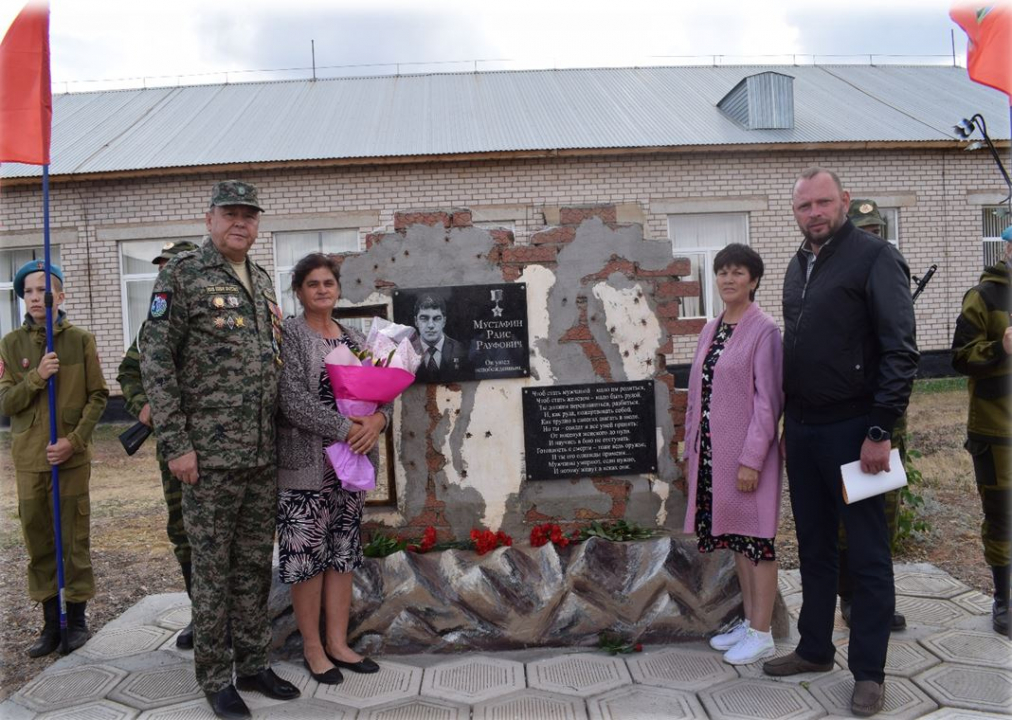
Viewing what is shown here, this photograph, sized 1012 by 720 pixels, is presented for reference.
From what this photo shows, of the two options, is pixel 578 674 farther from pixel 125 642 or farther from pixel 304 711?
pixel 125 642

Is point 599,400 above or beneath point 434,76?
beneath

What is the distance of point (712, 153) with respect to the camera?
37.4 feet

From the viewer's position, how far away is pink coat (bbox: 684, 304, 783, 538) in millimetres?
3148

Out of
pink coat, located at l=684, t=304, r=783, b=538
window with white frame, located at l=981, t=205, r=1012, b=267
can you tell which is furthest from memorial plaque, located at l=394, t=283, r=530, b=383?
window with white frame, located at l=981, t=205, r=1012, b=267

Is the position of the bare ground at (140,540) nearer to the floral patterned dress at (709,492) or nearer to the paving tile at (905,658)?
the paving tile at (905,658)

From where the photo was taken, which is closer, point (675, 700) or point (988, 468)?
point (675, 700)

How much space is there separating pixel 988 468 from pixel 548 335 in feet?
7.34

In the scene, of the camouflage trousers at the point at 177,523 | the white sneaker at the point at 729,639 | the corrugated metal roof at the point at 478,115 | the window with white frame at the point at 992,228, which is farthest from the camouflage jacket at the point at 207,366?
the window with white frame at the point at 992,228

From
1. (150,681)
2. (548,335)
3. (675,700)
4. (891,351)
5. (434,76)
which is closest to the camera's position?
(891,351)

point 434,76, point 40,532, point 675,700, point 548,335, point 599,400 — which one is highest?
point 434,76

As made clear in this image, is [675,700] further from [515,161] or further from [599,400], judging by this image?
[515,161]

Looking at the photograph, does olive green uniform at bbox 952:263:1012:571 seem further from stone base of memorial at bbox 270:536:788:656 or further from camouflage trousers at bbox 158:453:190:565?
camouflage trousers at bbox 158:453:190:565

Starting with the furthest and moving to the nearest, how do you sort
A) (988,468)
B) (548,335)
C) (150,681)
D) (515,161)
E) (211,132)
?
(211,132) < (515,161) < (548,335) < (988,468) < (150,681)

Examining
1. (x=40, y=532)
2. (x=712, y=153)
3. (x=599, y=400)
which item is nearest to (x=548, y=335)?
(x=599, y=400)
